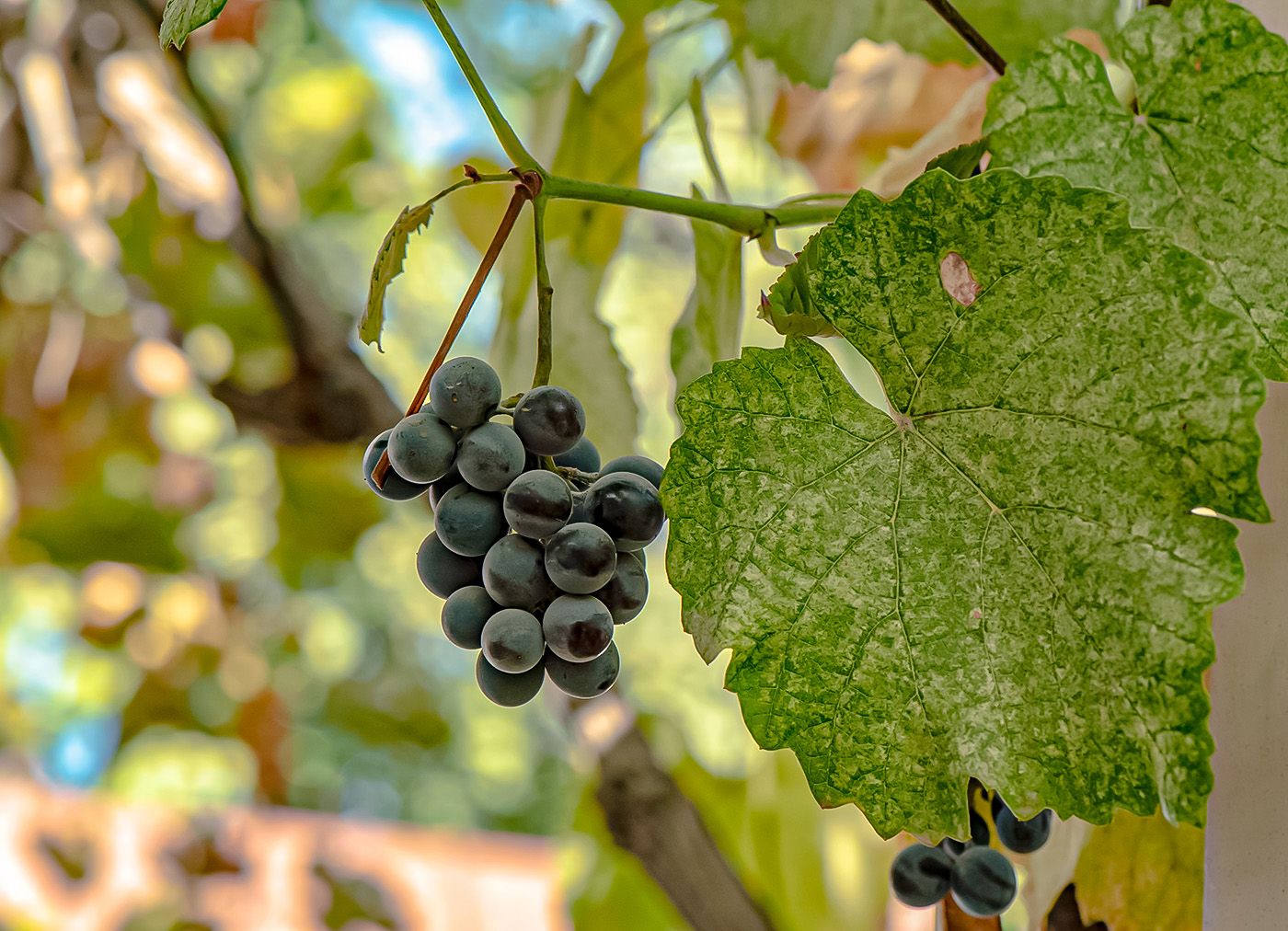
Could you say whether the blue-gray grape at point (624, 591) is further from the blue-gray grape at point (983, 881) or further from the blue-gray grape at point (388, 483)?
the blue-gray grape at point (983, 881)

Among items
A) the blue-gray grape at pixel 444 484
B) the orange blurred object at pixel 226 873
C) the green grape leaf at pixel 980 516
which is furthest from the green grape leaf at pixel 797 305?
the orange blurred object at pixel 226 873

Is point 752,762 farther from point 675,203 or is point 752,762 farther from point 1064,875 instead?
point 675,203

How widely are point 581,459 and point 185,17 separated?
0.21 meters

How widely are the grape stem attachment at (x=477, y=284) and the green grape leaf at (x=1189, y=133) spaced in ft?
0.59

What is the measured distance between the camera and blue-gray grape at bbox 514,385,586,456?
0.32m

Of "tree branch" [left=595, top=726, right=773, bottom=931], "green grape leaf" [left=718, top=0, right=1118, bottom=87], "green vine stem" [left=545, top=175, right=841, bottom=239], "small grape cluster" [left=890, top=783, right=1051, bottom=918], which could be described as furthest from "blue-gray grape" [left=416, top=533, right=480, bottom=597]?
"tree branch" [left=595, top=726, right=773, bottom=931]

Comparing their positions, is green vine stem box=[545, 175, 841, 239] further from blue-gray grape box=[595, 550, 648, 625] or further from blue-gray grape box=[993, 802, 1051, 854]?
blue-gray grape box=[993, 802, 1051, 854]

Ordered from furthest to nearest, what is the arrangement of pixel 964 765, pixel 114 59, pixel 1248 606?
pixel 114 59, pixel 1248 606, pixel 964 765

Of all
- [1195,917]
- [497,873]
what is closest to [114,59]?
[1195,917]

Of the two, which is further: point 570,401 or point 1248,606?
point 1248,606

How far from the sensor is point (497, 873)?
1.91 metres

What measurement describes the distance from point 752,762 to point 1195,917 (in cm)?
83

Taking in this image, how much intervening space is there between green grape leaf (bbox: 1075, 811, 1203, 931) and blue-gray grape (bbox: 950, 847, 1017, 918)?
75 mm

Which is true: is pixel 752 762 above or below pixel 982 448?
above
